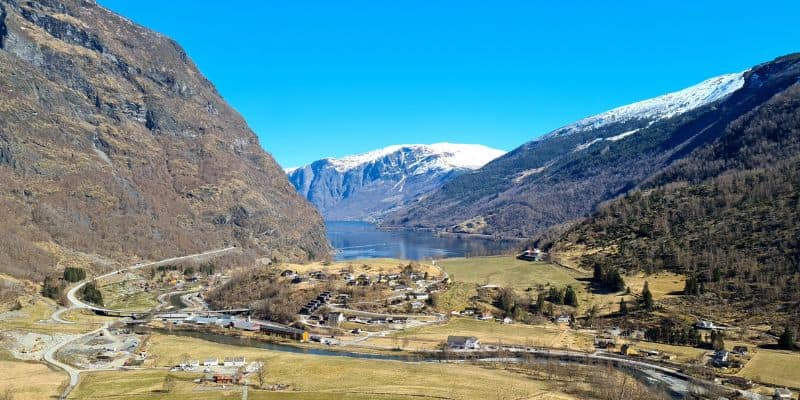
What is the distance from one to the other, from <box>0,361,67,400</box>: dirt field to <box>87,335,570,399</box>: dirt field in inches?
136

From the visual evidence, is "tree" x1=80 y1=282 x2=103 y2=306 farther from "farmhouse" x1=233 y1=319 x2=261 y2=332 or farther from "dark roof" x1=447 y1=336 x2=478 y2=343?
"dark roof" x1=447 y1=336 x2=478 y2=343

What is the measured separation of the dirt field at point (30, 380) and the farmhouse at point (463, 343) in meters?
58.5

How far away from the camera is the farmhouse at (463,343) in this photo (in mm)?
106250

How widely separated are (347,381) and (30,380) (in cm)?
4191

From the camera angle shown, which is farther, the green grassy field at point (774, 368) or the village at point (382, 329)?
the village at point (382, 329)

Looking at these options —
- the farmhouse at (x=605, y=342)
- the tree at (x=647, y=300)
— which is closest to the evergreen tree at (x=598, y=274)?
the tree at (x=647, y=300)

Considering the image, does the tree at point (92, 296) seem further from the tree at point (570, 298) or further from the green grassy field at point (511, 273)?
the tree at point (570, 298)

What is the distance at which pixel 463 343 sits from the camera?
351 ft

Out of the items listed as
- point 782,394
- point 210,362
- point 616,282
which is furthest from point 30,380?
point 616,282

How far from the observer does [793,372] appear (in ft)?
285

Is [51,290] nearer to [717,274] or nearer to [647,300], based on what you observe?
[647,300]

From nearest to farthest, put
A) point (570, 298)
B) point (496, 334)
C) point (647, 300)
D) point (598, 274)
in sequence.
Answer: point (496, 334) < point (647, 300) < point (570, 298) < point (598, 274)

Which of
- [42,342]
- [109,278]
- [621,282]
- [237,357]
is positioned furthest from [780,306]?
[109,278]

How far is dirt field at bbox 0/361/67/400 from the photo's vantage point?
76.3 meters
